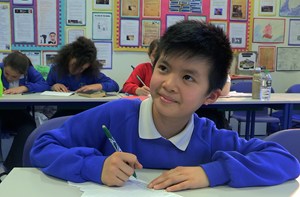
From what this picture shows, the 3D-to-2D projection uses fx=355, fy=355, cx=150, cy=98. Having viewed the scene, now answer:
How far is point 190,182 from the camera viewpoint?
2.90 feet

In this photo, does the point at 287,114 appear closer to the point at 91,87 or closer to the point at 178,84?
the point at 91,87

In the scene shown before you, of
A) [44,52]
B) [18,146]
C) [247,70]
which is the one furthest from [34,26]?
[247,70]

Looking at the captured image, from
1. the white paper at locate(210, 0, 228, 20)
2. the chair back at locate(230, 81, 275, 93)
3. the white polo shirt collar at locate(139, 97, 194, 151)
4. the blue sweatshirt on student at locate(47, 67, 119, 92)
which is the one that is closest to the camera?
the white polo shirt collar at locate(139, 97, 194, 151)

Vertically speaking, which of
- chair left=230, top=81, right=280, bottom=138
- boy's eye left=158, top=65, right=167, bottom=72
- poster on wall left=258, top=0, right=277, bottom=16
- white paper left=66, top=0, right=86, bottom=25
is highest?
poster on wall left=258, top=0, right=277, bottom=16

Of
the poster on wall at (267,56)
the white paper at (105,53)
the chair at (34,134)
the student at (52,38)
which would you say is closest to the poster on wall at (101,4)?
the white paper at (105,53)

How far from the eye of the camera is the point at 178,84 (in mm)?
964

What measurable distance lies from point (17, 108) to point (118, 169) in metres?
2.35

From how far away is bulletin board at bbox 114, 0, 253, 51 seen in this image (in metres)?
4.37

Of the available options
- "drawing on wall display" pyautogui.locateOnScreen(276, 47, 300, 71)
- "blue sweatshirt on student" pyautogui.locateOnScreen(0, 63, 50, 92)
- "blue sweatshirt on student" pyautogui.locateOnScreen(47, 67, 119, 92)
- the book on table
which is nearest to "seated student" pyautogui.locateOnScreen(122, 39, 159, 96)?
"blue sweatshirt on student" pyautogui.locateOnScreen(47, 67, 119, 92)

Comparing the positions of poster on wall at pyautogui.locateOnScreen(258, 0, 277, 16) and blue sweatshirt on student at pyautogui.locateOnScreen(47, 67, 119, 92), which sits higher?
poster on wall at pyautogui.locateOnScreen(258, 0, 277, 16)

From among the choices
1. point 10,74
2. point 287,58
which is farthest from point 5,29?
point 287,58

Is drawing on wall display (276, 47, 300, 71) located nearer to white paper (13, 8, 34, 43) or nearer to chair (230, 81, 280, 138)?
chair (230, 81, 280, 138)

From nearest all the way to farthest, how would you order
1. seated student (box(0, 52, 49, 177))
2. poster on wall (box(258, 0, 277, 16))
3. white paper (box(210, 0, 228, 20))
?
1. seated student (box(0, 52, 49, 177))
2. white paper (box(210, 0, 228, 20))
3. poster on wall (box(258, 0, 277, 16))

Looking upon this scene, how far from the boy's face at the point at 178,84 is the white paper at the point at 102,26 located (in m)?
3.44
